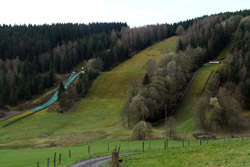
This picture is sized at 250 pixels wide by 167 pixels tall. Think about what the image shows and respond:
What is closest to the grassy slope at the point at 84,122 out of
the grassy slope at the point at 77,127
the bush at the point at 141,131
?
the grassy slope at the point at 77,127

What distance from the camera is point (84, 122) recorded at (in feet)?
270

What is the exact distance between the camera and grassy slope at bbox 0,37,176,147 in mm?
59750

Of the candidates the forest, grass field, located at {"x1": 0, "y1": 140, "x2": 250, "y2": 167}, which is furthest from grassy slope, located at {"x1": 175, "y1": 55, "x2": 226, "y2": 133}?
grass field, located at {"x1": 0, "y1": 140, "x2": 250, "y2": 167}

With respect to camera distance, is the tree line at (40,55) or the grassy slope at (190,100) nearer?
the grassy slope at (190,100)

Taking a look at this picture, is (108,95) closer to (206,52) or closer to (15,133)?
(15,133)

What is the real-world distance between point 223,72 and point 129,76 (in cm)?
4928

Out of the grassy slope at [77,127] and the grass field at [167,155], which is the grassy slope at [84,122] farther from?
the grass field at [167,155]

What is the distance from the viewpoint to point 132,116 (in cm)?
7594

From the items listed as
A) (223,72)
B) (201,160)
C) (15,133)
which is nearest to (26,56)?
Answer: (15,133)

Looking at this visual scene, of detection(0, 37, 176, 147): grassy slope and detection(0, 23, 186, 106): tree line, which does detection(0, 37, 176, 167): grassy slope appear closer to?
detection(0, 37, 176, 147): grassy slope

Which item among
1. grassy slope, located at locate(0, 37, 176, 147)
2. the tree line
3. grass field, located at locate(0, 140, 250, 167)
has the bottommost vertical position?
grassy slope, located at locate(0, 37, 176, 147)

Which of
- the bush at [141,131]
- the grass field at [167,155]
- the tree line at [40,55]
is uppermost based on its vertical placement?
the tree line at [40,55]

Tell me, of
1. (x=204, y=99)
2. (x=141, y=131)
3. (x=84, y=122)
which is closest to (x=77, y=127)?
(x=84, y=122)

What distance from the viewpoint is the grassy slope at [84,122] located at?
59750 millimetres
